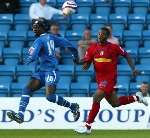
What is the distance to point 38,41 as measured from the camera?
1240 centimetres

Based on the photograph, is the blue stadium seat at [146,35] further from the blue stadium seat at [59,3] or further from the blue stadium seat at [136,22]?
the blue stadium seat at [59,3]

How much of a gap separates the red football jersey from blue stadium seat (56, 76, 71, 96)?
379cm

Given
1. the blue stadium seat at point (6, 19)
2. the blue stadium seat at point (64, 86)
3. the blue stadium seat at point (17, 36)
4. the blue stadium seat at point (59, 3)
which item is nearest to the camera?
the blue stadium seat at point (64, 86)

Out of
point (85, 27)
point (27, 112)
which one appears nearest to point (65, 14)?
point (85, 27)

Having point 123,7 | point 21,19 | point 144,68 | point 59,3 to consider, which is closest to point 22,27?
point 21,19

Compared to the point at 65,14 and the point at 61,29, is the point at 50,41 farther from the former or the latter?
the point at 61,29

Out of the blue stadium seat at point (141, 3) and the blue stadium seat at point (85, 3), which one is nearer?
the blue stadium seat at point (141, 3)

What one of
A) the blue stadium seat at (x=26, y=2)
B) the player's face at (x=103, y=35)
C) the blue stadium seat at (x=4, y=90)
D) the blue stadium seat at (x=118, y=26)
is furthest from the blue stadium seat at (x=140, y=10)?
the player's face at (x=103, y=35)

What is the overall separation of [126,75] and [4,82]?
2.80 meters

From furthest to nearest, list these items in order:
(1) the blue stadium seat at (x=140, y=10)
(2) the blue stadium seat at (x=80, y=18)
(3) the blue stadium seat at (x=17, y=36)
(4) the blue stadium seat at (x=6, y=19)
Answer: (4) the blue stadium seat at (x=6, y=19) < (1) the blue stadium seat at (x=140, y=10) < (2) the blue stadium seat at (x=80, y=18) < (3) the blue stadium seat at (x=17, y=36)

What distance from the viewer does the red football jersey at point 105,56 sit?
12.6 meters

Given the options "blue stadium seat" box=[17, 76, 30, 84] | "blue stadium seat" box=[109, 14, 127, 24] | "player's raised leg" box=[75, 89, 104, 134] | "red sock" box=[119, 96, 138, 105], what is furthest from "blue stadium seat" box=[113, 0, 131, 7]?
"player's raised leg" box=[75, 89, 104, 134]

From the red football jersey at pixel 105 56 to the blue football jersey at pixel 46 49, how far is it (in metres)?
0.34

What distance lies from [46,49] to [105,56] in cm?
101
